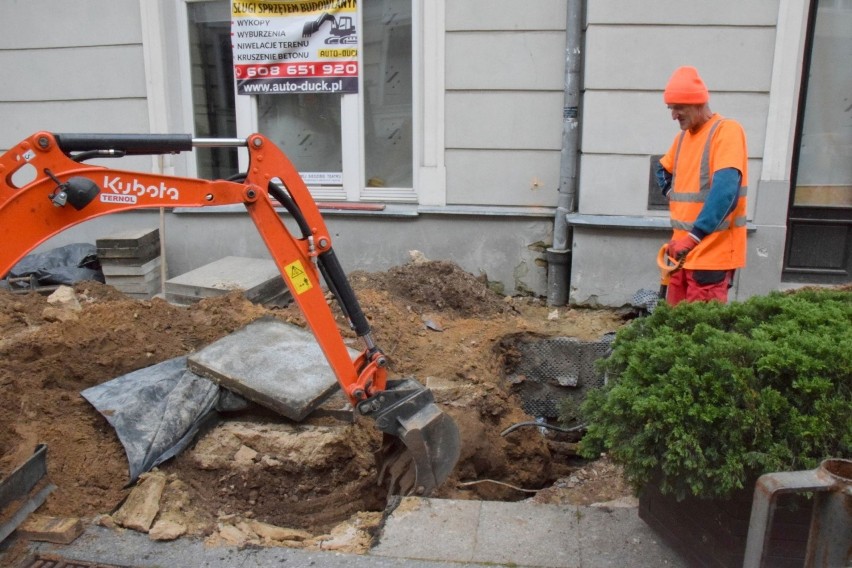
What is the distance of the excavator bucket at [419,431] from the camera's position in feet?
11.1

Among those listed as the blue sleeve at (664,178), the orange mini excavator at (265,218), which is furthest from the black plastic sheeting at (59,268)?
the blue sleeve at (664,178)

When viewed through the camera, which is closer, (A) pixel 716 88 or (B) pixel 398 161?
(A) pixel 716 88

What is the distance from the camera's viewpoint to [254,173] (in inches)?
122

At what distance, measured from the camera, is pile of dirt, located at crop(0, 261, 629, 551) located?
3518 millimetres

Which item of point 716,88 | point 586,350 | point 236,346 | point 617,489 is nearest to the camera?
point 617,489

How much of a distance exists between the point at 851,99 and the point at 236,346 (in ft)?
Result: 18.6

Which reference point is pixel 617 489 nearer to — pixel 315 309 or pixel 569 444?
pixel 569 444

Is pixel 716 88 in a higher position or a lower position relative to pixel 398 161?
higher

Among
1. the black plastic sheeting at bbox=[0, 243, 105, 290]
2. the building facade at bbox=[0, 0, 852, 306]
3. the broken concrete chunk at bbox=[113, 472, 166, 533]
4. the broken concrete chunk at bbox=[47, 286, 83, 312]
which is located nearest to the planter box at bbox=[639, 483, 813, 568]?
the broken concrete chunk at bbox=[113, 472, 166, 533]

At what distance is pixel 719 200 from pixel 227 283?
386 centimetres

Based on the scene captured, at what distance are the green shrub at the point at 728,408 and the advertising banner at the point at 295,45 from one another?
4866 mm

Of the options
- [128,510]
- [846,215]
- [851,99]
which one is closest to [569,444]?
[128,510]

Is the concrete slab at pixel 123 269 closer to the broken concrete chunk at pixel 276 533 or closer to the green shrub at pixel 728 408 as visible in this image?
the broken concrete chunk at pixel 276 533

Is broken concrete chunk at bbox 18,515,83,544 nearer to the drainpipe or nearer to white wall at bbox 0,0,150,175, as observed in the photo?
the drainpipe
